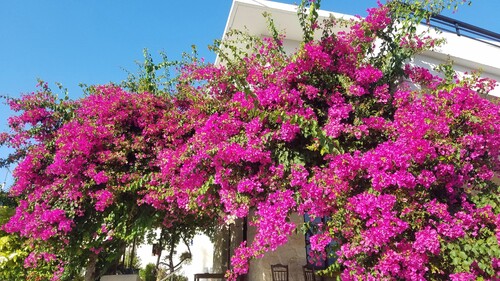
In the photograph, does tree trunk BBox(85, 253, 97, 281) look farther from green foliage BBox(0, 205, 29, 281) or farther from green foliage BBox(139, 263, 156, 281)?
green foliage BBox(139, 263, 156, 281)

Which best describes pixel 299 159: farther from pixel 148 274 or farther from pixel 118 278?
pixel 148 274

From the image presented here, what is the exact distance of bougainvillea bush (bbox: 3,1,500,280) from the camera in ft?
11.5

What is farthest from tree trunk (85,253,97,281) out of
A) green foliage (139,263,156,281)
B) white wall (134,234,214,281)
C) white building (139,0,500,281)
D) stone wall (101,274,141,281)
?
green foliage (139,263,156,281)

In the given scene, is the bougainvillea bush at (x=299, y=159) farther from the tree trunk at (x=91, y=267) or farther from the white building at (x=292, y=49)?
the white building at (x=292, y=49)

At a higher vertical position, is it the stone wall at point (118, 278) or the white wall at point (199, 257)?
the white wall at point (199, 257)

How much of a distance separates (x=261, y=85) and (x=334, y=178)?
1.73 metres

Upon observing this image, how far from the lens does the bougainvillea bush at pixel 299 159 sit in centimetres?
349

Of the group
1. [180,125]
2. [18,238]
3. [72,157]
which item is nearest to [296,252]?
[180,125]

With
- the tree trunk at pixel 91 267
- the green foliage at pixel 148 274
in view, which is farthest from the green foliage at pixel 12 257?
the green foliage at pixel 148 274

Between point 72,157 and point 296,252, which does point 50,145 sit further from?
point 296,252

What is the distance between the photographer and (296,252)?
20.0ft

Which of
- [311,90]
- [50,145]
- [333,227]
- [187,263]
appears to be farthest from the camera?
[187,263]

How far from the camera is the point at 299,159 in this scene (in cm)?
432

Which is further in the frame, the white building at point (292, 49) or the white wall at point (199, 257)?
the white wall at point (199, 257)
